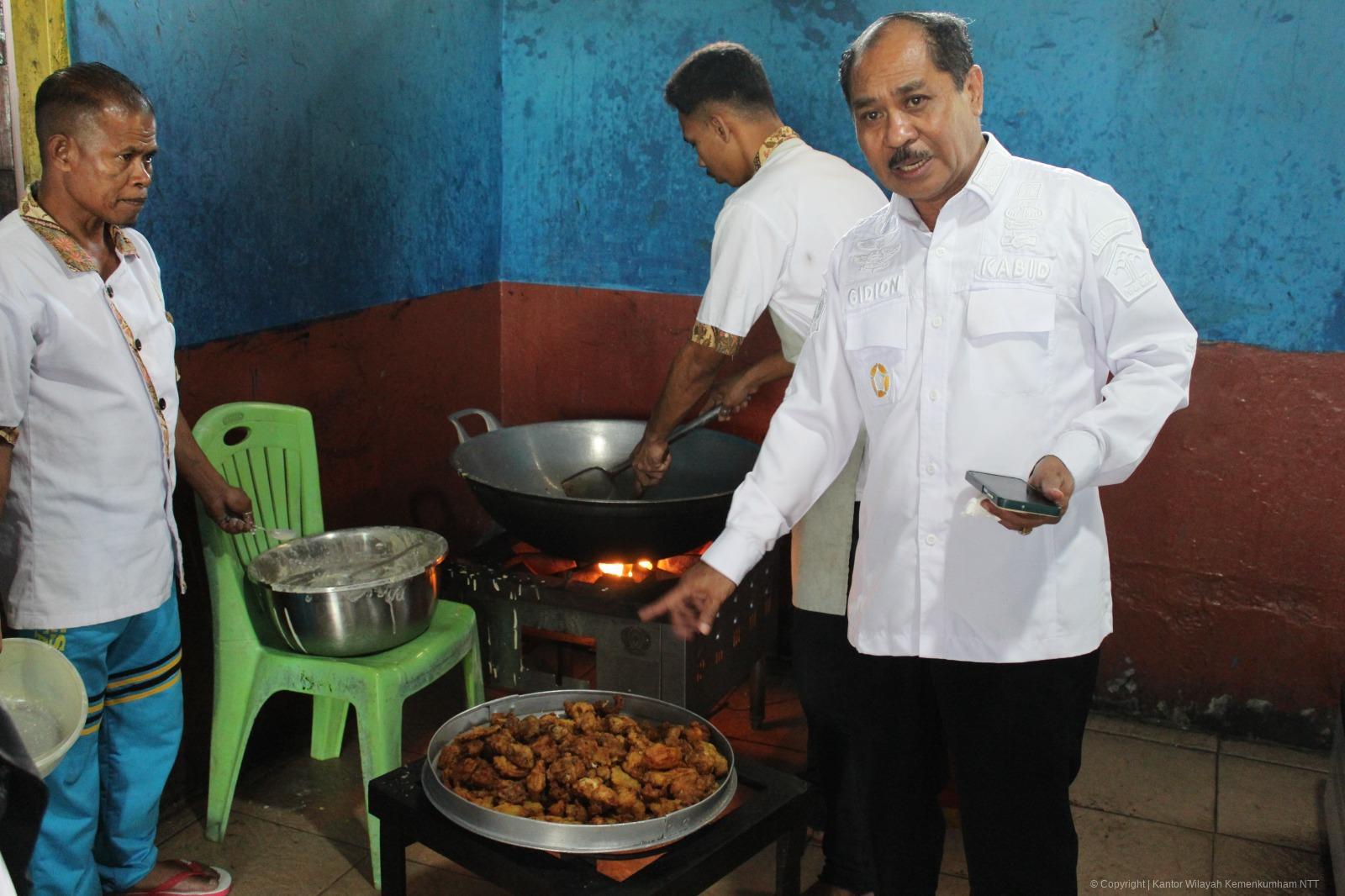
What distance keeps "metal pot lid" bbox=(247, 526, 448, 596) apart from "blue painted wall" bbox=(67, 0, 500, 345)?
0.63 m

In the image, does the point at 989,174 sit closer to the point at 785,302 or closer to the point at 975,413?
the point at 975,413

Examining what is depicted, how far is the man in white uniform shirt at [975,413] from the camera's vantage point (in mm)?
2104

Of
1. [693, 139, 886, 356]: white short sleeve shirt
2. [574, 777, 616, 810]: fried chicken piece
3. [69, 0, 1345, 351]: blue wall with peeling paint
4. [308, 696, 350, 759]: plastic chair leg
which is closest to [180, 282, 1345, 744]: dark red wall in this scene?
[69, 0, 1345, 351]: blue wall with peeling paint

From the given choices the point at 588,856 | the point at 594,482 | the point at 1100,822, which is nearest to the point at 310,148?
the point at 594,482

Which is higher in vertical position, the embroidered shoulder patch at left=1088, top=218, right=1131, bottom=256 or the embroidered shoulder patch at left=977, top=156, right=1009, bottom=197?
the embroidered shoulder patch at left=977, top=156, right=1009, bottom=197

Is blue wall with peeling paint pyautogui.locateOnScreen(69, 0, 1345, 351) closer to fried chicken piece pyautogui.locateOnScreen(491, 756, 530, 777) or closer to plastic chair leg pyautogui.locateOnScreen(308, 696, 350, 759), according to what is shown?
plastic chair leg pyautogui.locateOnScreen(308, 696, 350, 759)

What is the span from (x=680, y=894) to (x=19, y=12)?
7.78 ft

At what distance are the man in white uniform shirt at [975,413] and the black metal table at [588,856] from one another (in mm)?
368

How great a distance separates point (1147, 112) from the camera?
372 centimetres

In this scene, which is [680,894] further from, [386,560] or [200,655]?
[200,655]

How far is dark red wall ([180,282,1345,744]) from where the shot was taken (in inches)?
146

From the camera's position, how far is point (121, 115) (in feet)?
8.11

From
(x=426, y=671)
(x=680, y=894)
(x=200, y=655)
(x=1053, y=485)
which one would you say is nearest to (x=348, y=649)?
(x=426, y=671)

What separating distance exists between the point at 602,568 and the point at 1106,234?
1.95 meters
